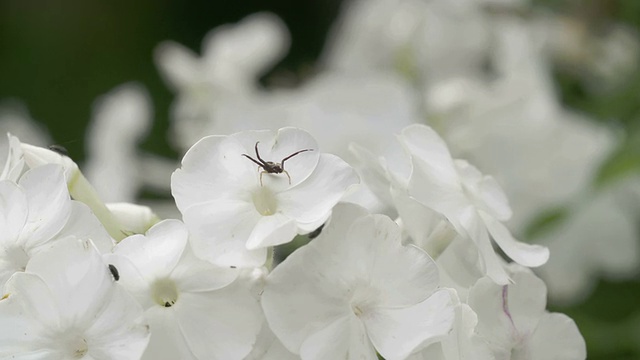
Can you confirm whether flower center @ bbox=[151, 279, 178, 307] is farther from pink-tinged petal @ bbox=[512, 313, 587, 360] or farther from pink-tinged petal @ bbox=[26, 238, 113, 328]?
pink-tinged petal @ bbox=[512, 313, 587, 360]

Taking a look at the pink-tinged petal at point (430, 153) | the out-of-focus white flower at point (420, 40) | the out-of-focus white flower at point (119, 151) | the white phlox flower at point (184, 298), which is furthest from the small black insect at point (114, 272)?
the out-of-focus white flower at point (420, 40)

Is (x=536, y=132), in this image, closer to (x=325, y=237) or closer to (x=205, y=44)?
(x=325, y=237)

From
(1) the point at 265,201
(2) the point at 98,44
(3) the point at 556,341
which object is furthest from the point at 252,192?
(2) the point at 98,44

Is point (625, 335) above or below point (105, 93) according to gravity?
above

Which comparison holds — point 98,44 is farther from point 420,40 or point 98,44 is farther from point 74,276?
point 74,276

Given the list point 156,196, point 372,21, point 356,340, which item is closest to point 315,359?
point 356,340

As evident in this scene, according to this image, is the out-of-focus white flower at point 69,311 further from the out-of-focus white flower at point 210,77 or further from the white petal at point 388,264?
the out-of-focus white flower at point 210,77

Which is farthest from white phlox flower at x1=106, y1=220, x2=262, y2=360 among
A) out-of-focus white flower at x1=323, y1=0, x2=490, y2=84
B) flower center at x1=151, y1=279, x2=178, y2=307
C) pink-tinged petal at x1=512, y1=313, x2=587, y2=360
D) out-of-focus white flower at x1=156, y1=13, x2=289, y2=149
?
out-of-focus white flower at x1=323, y1=0, x2=490, y2=84
